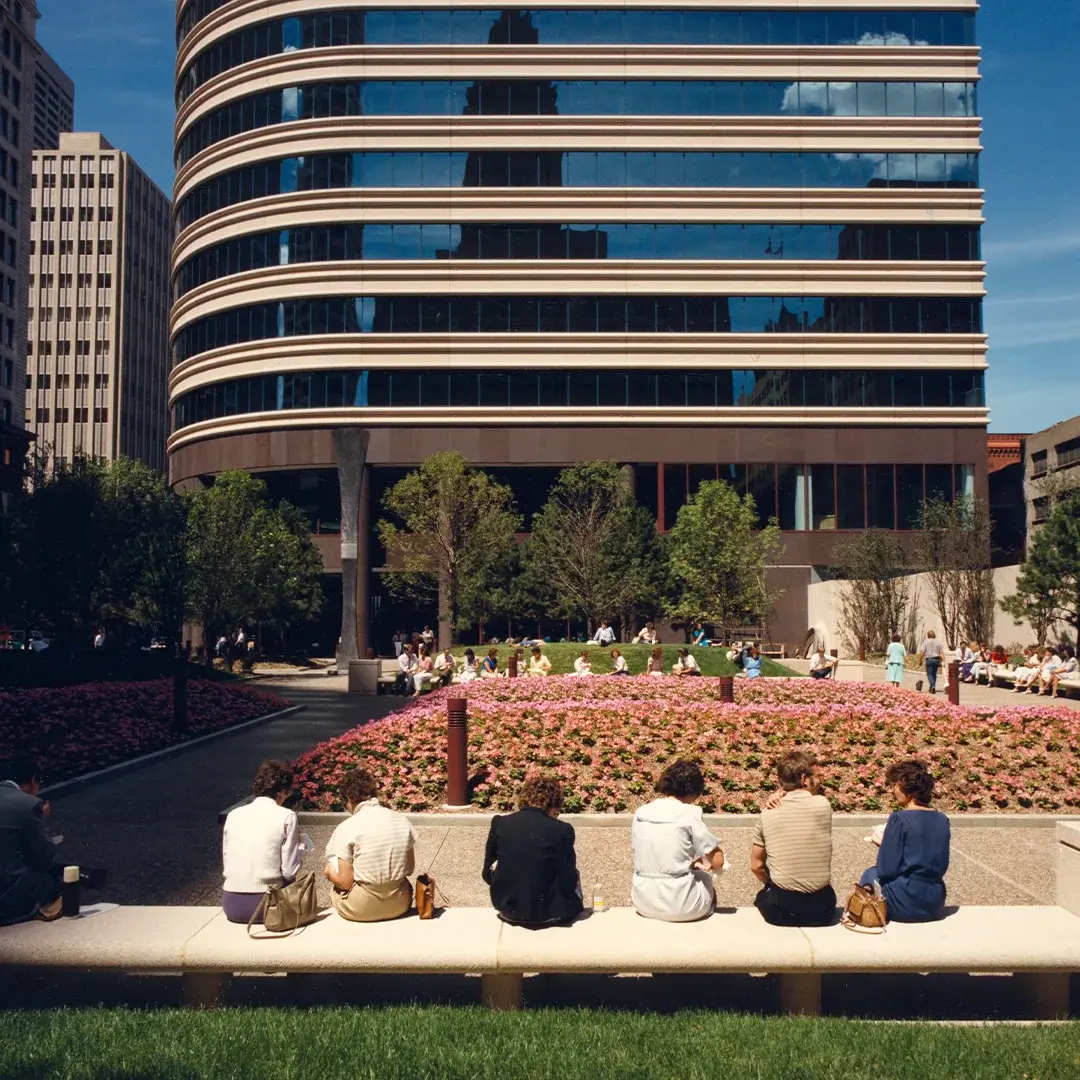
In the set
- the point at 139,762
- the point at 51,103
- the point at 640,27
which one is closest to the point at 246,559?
the point at 139,762

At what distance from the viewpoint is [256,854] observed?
7820 mm

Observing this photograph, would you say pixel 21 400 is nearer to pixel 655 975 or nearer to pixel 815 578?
pixel 815 578

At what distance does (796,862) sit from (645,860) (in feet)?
3.30

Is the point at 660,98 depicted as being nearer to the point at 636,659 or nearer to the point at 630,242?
the point at 630,242

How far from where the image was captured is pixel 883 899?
7430 mm


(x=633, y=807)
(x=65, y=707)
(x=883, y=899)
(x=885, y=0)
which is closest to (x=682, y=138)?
(x=885, y=0)

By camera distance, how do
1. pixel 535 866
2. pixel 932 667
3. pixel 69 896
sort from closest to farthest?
pixel 535 866, pixel 69 896, pixel 932 667

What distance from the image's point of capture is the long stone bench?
686cm

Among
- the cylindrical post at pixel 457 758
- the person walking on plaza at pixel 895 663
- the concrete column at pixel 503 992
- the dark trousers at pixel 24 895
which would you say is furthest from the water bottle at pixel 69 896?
the person walking on plaza at pixel 895 663

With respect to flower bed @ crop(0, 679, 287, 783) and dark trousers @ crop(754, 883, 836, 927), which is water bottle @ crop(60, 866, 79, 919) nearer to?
dark trousers @ crop(754, 883, 836, 927)

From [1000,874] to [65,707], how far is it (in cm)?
1736

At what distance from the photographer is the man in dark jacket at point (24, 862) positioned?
7.61 metres

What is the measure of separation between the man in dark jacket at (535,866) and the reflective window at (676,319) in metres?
52.2

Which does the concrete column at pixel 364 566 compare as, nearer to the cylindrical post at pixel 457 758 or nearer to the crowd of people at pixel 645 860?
the cylindrical post at pixel 457 758
